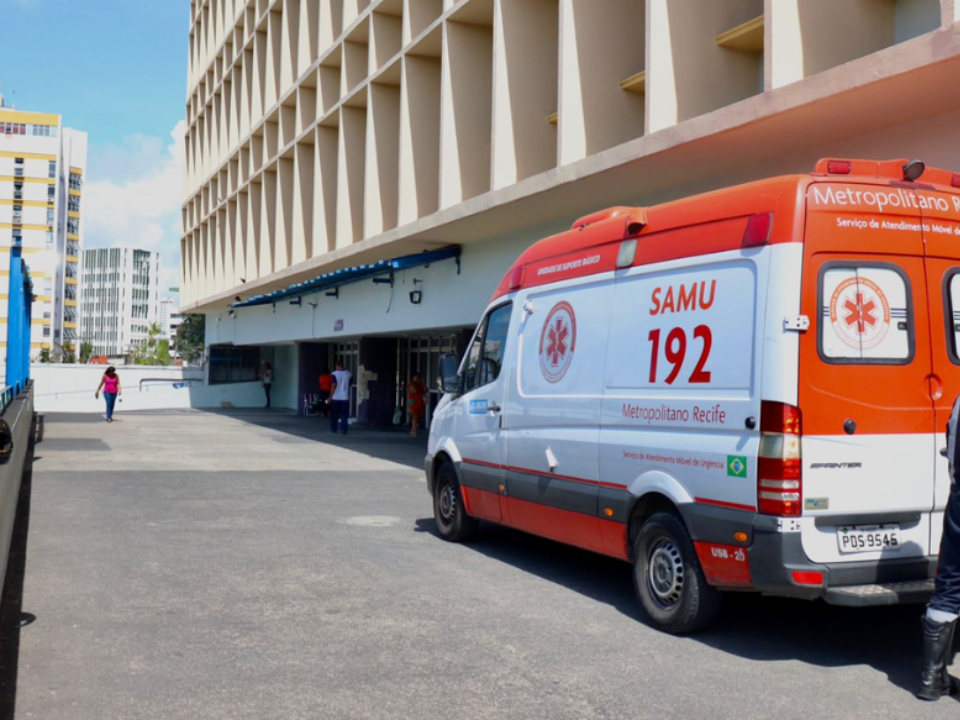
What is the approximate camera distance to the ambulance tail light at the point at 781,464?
5.36m

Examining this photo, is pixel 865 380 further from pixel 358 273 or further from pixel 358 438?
pixel 358 438

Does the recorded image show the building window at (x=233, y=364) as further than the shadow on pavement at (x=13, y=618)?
Yes

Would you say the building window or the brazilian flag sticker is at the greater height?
the building window

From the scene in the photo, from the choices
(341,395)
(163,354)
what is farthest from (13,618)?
(163,354)

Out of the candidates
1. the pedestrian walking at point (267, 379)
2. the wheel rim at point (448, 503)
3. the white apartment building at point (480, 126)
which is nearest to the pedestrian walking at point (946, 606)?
the white apartment building at point (480, 126)

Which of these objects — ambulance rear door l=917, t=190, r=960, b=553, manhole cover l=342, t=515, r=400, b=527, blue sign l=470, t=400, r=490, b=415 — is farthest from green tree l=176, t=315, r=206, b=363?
ambulance rear door l=917, t=190, r=960, b=553

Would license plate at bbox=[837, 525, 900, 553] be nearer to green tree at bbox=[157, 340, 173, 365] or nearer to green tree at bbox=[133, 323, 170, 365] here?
green tree at bbox=[133, 323, 170, 365]

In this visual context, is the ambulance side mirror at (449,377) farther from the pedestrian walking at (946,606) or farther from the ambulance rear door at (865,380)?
the pedestrian walking at (946,606)

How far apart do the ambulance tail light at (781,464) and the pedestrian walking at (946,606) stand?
0.72 m

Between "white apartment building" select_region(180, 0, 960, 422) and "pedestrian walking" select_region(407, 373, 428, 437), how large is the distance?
1164 millimetres

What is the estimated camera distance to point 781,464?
536 cm

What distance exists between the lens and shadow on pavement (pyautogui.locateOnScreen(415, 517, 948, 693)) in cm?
570

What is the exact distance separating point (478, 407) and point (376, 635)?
3171 millimetres

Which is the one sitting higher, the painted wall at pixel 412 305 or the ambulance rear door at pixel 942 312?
the painted wall at pixel 412 305
